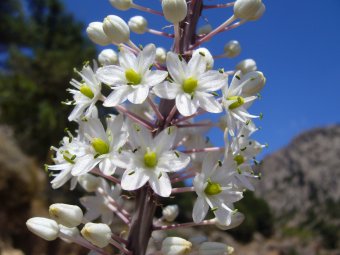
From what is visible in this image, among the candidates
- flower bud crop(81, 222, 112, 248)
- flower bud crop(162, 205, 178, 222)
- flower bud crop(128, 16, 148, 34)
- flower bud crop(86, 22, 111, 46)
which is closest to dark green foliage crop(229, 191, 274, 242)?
flower bud crop(162, 205, 178, 222)

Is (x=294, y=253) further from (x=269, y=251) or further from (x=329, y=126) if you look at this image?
(x=329, y=126)

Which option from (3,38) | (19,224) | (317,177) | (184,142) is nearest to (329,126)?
(317,177)

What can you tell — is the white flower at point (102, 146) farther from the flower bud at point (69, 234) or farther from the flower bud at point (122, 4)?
the flower bud at point (122, 4)

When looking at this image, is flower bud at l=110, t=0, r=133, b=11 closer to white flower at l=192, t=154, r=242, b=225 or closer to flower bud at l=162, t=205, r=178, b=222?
white flower at l=192, t=154, r=242, b=225

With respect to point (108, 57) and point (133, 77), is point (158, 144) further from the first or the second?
point (108, 57)

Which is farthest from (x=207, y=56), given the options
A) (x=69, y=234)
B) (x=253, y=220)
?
(x=253, y=220)

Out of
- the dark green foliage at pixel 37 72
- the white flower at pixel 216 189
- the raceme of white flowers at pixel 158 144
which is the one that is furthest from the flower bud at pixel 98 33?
the dark green foliage at pixel 37 72
